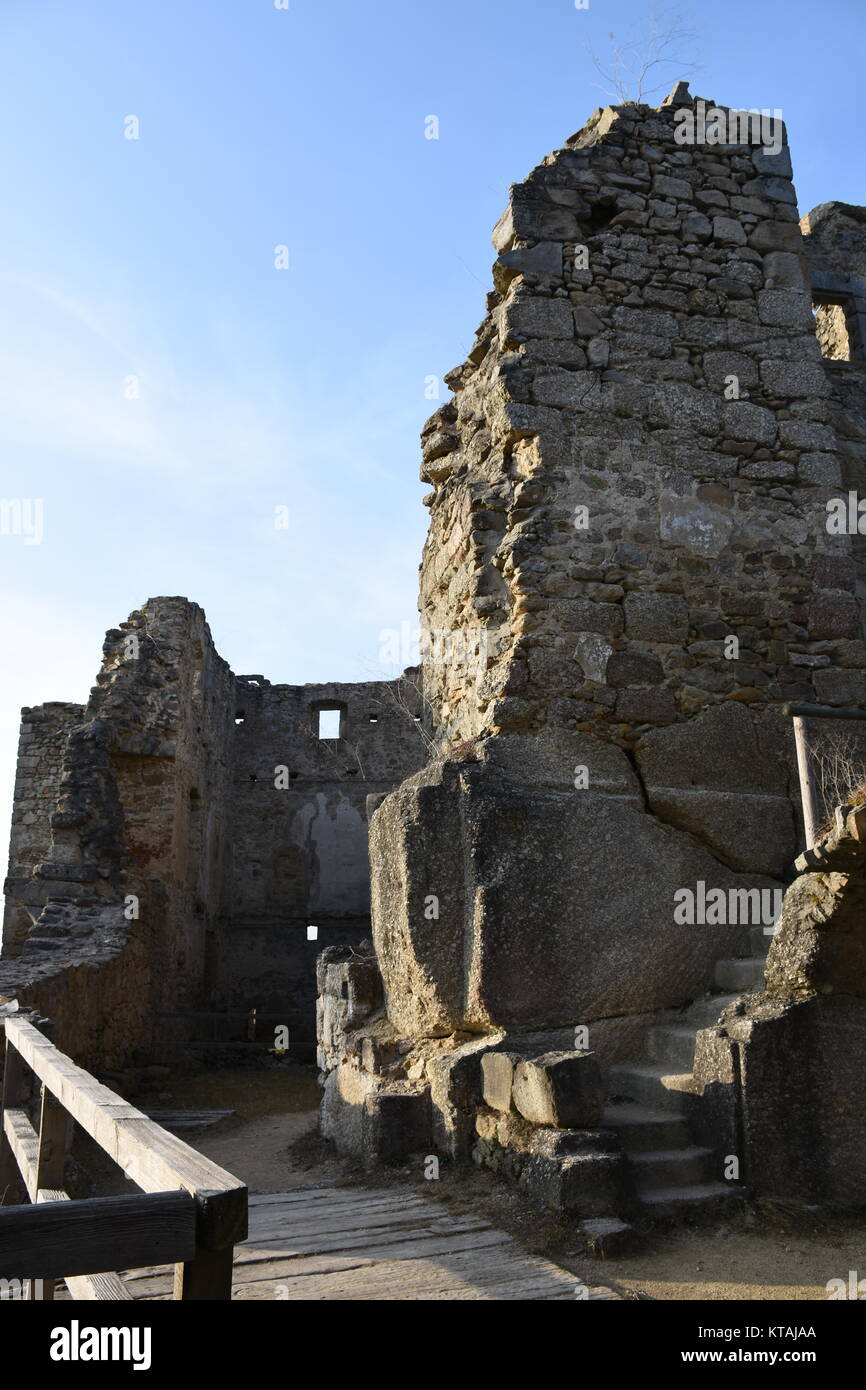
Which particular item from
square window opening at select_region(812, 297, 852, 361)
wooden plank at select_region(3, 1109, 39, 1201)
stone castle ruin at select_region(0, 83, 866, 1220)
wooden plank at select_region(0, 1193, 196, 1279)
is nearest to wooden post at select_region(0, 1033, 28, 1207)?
wooden plank at select_region(3, 1109, 39, 1201)

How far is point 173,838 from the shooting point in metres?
13.1

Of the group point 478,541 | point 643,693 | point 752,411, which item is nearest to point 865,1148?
point 643,693

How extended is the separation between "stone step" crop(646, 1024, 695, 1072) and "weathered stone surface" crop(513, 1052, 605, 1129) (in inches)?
26.6

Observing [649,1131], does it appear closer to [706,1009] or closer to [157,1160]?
[706,1009]

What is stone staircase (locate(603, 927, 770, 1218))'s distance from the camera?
12.8ft

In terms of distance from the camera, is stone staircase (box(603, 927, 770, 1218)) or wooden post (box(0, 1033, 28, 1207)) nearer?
stone staircase (box(603, 927, 770, 1218))

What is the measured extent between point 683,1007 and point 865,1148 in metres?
1.02

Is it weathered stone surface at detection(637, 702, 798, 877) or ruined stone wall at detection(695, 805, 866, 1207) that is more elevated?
weathered stone surface at detection(637, 702, 798, 877)

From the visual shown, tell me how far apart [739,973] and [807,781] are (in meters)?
0.93

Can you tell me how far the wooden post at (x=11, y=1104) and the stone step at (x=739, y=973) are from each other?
3.30 meters

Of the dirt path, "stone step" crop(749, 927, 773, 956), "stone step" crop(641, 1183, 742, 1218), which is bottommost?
the dirt path

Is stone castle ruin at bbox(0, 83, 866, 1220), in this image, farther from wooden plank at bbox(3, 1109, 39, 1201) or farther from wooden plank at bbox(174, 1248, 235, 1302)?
wooden plank at bbox(174, 1248, 235, 1302)

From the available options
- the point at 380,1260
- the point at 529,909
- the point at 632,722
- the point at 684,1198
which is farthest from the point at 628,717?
the point at 380,1260
